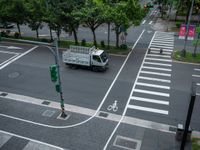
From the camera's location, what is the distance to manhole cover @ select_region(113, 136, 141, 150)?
1792 cm

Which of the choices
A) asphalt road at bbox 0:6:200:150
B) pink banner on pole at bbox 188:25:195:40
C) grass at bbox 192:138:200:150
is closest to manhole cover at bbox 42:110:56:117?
asphalt road at bbox 0:6:200:150

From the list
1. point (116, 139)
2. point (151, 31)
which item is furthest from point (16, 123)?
point (151, 31)

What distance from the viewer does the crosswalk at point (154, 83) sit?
23.5 m

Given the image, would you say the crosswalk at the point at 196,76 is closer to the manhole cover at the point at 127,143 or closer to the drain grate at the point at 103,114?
the drain grate at the point at 103,114

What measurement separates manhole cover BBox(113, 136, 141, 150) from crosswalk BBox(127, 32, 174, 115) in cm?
474

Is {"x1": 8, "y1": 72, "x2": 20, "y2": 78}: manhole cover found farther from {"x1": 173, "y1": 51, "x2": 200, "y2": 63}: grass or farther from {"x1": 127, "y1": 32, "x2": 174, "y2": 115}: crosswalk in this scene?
{"x1": 173, "y1": 51, "x2": 200, "y2": 63}: grass

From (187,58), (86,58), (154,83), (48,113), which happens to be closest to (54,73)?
(48,113)

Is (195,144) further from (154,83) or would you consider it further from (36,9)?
(36,9)

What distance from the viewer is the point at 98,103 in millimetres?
23859

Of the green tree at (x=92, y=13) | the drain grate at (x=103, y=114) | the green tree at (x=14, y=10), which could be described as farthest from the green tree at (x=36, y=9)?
the drain grate at (x=103, y=114)

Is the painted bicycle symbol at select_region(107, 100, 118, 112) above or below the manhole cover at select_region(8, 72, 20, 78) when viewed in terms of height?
below

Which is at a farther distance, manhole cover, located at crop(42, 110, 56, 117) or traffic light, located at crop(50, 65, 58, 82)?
manhole cover, located at crop(42, 110, 56, 117)

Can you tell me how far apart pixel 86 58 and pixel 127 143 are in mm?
14860

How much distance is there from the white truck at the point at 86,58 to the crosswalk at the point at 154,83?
17.2 feet
